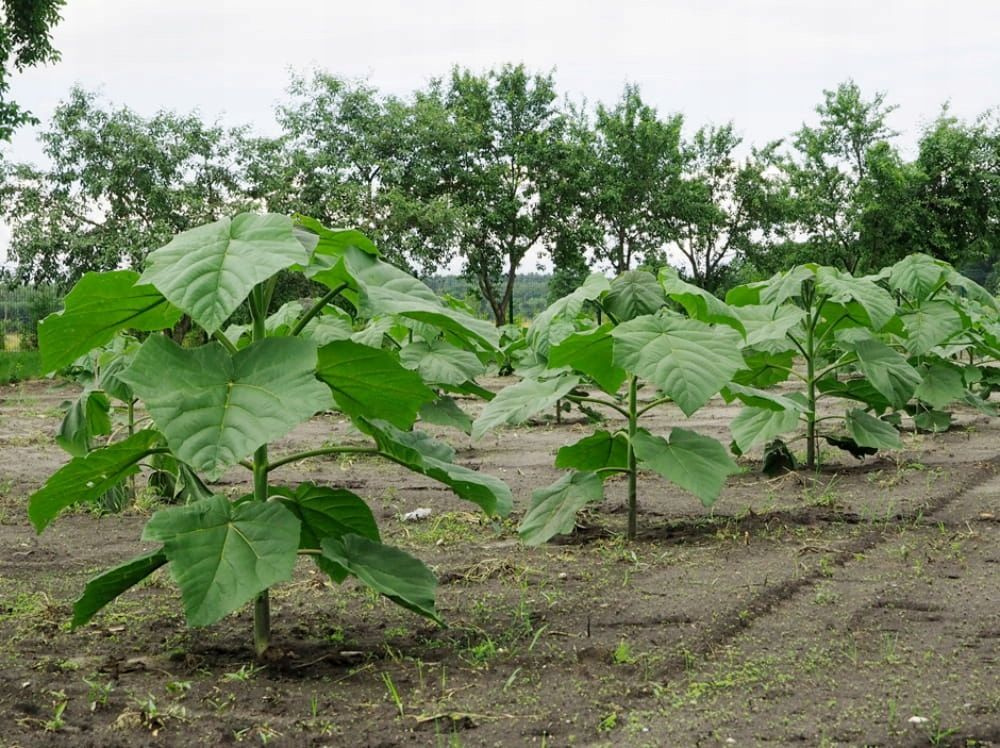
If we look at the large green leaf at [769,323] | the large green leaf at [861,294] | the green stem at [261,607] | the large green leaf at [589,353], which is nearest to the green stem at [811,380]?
the large green leaf at [769,323]

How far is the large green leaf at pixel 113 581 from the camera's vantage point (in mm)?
2078

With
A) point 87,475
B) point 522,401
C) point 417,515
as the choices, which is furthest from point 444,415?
point 87,475

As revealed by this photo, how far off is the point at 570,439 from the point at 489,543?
2978mm

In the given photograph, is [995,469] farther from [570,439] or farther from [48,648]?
[48,648]

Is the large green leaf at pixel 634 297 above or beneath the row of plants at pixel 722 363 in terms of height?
above

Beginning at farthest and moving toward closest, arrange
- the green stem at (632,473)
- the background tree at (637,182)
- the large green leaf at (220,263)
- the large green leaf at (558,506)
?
1. the background tree at (637,182)
2. the green stem at (632,473)
3. the large green leaf at (558,506)
4. the large green leaf at (220,263)

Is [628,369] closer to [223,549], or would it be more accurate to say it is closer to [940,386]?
[223,549]

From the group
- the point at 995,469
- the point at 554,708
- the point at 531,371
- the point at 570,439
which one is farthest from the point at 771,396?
the point at 570,439

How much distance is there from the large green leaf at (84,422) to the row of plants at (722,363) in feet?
4.24

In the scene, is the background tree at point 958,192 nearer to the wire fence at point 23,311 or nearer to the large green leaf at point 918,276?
the wire fence at point 23,311

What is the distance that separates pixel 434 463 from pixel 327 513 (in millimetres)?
296

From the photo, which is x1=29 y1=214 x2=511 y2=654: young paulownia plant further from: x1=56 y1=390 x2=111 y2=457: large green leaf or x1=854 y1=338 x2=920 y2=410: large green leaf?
x1=854 y1=338 x2=920 y2=410: large green leaf

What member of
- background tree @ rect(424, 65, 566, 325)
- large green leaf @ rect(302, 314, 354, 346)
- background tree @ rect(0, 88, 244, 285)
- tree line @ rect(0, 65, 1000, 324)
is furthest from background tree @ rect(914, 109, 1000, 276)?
large green leaf @ rect(302, 314, 354, 346)

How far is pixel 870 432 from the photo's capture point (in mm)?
4449
